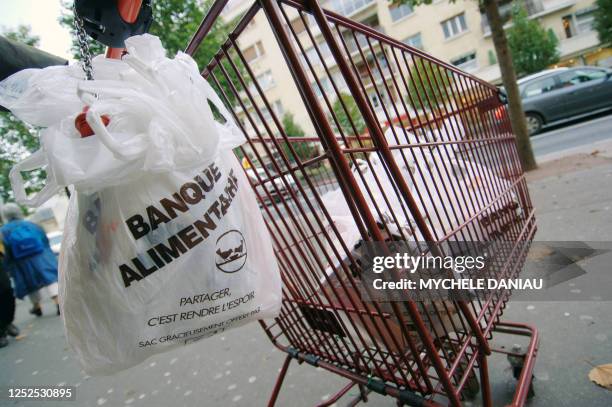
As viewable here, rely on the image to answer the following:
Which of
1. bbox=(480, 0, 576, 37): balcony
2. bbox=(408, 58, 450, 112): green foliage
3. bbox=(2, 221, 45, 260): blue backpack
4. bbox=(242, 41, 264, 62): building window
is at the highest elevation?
bbox=(242, 41, 264, 62): building window

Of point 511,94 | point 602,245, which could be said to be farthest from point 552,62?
point 602,245

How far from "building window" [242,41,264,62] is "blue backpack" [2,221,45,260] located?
23834 mm

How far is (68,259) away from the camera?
0.96m

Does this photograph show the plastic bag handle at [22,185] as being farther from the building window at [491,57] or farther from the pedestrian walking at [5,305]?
the building window at [491,57]

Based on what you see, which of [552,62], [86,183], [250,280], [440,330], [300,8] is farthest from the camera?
[552,62]

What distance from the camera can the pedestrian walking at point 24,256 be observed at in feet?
16.3

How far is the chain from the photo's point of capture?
0.91 metres

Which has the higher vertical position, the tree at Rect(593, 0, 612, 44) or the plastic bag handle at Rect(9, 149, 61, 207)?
the plastic bag handle at Rect(9, 149, 61, 207)

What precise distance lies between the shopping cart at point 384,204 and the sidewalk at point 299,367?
27cm

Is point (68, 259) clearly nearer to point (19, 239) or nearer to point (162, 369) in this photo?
point (162, 369)

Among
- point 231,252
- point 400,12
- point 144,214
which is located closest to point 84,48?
point 144,214

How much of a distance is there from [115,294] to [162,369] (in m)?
2.45

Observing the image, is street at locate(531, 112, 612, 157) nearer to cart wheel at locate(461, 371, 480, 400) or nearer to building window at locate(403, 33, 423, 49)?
cart wheel at locate(461, 371, 480, 400)

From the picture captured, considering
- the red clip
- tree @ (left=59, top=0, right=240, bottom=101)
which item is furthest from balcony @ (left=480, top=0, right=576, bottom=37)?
the red clip
